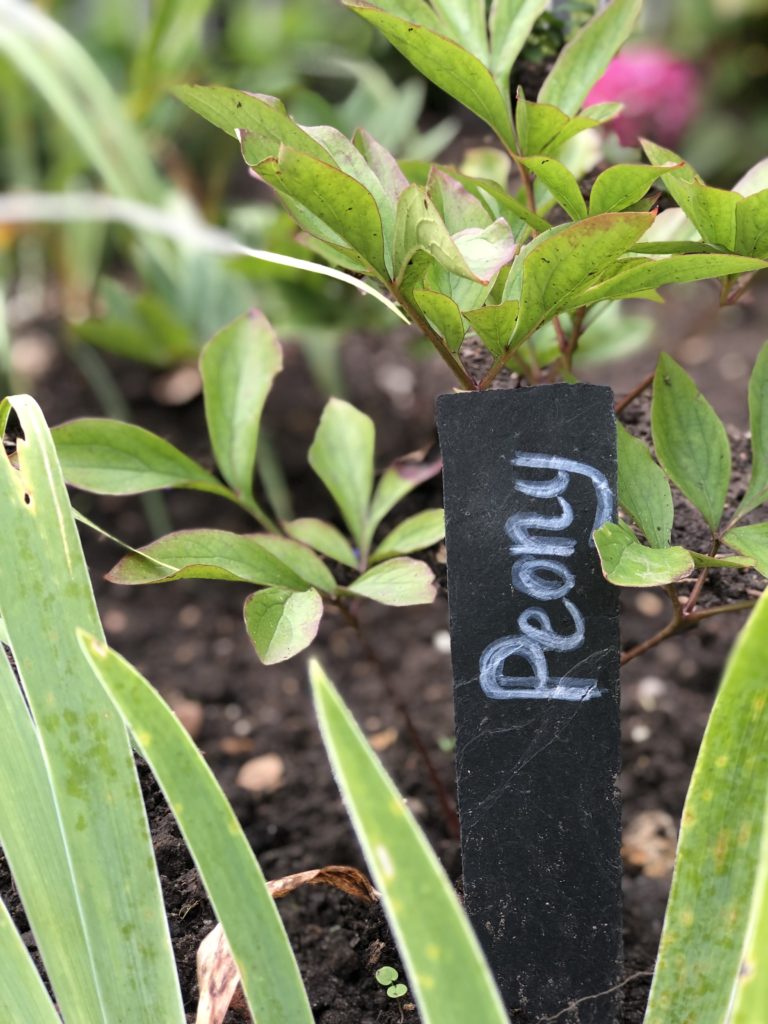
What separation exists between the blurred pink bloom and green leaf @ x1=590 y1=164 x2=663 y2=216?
0.35 m

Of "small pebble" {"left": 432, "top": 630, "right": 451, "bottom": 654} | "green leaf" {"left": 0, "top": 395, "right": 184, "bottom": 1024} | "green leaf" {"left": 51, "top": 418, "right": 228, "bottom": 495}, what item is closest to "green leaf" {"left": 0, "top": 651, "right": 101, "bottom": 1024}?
"green leaf" {"left": 0, "top": 395, "right": 184, "bottom": 1024}

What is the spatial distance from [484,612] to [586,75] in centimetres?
33

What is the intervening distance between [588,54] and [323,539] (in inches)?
13.0

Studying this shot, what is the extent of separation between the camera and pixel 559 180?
50 cm

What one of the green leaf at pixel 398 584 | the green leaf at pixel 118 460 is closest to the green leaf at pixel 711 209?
the green leaf at pixel 398 584

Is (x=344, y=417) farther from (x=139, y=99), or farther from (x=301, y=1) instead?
(x=301, y=1)

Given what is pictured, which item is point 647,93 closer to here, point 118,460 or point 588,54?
point 588,54

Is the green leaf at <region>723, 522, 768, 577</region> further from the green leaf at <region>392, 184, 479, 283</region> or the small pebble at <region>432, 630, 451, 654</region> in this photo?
the small pebble at <region>432, 630, 451, 654</region>

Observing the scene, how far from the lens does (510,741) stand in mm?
516

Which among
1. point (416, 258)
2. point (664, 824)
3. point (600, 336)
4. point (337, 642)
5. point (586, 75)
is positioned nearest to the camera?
point (416, 258)

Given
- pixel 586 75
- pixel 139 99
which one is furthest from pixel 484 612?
pixel 139 99

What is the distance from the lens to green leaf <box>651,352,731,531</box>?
1.75 ft

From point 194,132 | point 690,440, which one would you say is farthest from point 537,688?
point 194,132

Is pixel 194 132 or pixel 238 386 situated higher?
pixel 194 132
